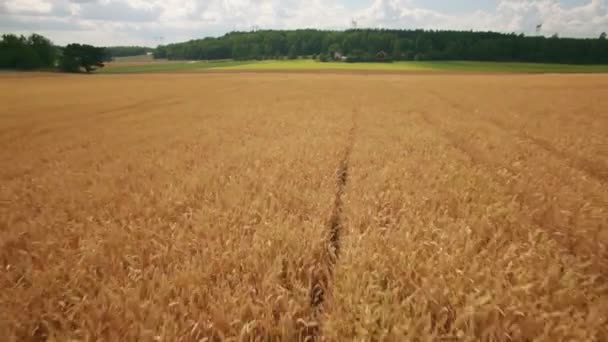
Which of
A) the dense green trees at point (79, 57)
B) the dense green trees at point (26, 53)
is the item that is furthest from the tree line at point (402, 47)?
the dense green trees at point (26, 53)

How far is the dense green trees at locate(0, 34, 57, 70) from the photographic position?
82.2m

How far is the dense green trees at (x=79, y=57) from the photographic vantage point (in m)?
86.5

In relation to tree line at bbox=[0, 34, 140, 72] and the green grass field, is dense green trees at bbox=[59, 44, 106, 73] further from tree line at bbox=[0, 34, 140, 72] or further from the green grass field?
the green grass field

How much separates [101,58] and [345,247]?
110412mm

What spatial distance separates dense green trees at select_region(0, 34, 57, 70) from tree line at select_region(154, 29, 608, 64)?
62.9 meters

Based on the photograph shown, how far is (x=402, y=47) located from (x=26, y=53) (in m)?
112

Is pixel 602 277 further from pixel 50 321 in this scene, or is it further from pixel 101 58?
pixel 101 58

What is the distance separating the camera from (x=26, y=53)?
84500 mm

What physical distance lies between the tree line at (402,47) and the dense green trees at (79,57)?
195 ft

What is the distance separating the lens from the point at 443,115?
14922 mm

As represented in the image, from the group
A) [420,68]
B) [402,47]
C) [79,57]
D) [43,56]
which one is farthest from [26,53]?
[402,47]

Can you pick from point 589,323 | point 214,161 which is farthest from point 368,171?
point 589,323

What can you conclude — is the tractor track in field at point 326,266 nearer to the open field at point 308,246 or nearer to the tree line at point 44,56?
the open field at point 308,246

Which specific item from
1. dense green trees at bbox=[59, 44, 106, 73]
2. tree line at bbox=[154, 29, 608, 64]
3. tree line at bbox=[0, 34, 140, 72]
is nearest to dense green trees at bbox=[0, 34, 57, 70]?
tree line at bbox=[0, 34, 140, 72]
